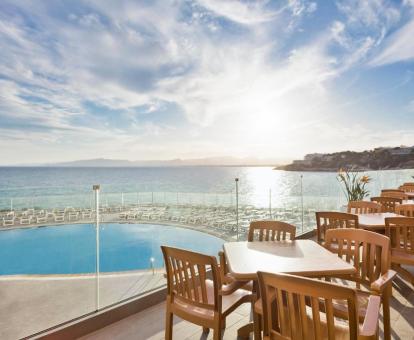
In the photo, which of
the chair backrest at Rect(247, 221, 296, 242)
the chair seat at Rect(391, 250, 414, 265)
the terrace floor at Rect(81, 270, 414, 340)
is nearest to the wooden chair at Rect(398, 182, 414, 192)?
the chair seat at Rect(391, 250, 414, 265)

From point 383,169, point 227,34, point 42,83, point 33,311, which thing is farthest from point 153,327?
point 42,83

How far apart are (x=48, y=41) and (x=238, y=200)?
377 inches

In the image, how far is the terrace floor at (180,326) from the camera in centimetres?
232

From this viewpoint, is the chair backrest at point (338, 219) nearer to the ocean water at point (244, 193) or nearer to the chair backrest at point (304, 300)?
the ocean water at point (244, 193)

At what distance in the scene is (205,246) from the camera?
19.1 ft

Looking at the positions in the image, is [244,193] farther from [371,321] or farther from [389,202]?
[371,321]

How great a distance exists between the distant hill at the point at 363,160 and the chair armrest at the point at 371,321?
5.36 metres

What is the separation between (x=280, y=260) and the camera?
6.17 feet

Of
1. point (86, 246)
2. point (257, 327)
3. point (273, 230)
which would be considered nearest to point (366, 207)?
point (273, 230)

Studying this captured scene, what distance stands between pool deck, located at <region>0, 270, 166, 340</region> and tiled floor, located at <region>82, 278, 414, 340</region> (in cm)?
25

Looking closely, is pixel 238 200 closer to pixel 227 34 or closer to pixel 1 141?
pixel 227 34

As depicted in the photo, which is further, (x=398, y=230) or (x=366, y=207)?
(x=366, y=207)

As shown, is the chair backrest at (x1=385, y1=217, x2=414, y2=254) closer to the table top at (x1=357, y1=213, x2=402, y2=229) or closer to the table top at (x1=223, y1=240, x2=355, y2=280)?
the table top at (x1=357, y1=213, x2=402, y2=229)

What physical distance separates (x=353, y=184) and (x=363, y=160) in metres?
1.32
